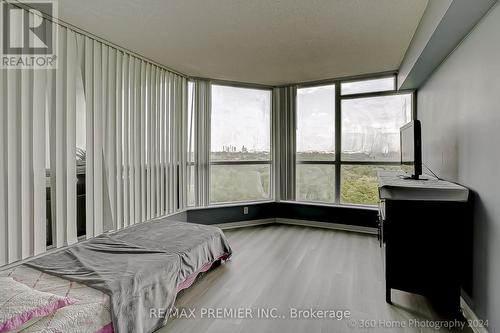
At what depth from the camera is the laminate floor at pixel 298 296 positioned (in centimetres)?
179

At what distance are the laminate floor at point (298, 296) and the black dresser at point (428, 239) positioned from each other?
205 millimetres

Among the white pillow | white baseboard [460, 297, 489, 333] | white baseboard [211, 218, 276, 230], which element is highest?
the white pillow

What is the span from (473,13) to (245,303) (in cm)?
274

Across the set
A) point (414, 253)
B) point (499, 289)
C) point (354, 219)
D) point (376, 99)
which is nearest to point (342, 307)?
point (414, 253)

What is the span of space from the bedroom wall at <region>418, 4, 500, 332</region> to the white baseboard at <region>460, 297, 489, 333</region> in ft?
0.17

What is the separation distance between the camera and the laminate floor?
1.79 m

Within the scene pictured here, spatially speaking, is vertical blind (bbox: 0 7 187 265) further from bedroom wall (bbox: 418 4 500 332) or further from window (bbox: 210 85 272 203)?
bedroom wall (bbox: 418 4 500 332)

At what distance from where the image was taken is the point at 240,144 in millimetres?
4453

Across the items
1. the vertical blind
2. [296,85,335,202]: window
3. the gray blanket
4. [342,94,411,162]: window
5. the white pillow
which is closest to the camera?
the white pillow

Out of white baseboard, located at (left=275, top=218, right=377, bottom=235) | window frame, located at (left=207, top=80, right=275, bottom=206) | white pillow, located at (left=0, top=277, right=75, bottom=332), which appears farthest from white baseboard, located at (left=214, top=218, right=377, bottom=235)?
white pillow, located at (left=0, top=277, right=75, bottom=332)

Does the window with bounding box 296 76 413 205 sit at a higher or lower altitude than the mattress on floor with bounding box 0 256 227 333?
higher

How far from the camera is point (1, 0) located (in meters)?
1.99

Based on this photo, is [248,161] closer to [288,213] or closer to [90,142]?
[288,213]

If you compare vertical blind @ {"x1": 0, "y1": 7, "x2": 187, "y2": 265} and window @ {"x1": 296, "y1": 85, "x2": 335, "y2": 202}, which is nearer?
vertical blind @ {"x1": 0, "y1": 7, "x2": 187, "y2": 265}
